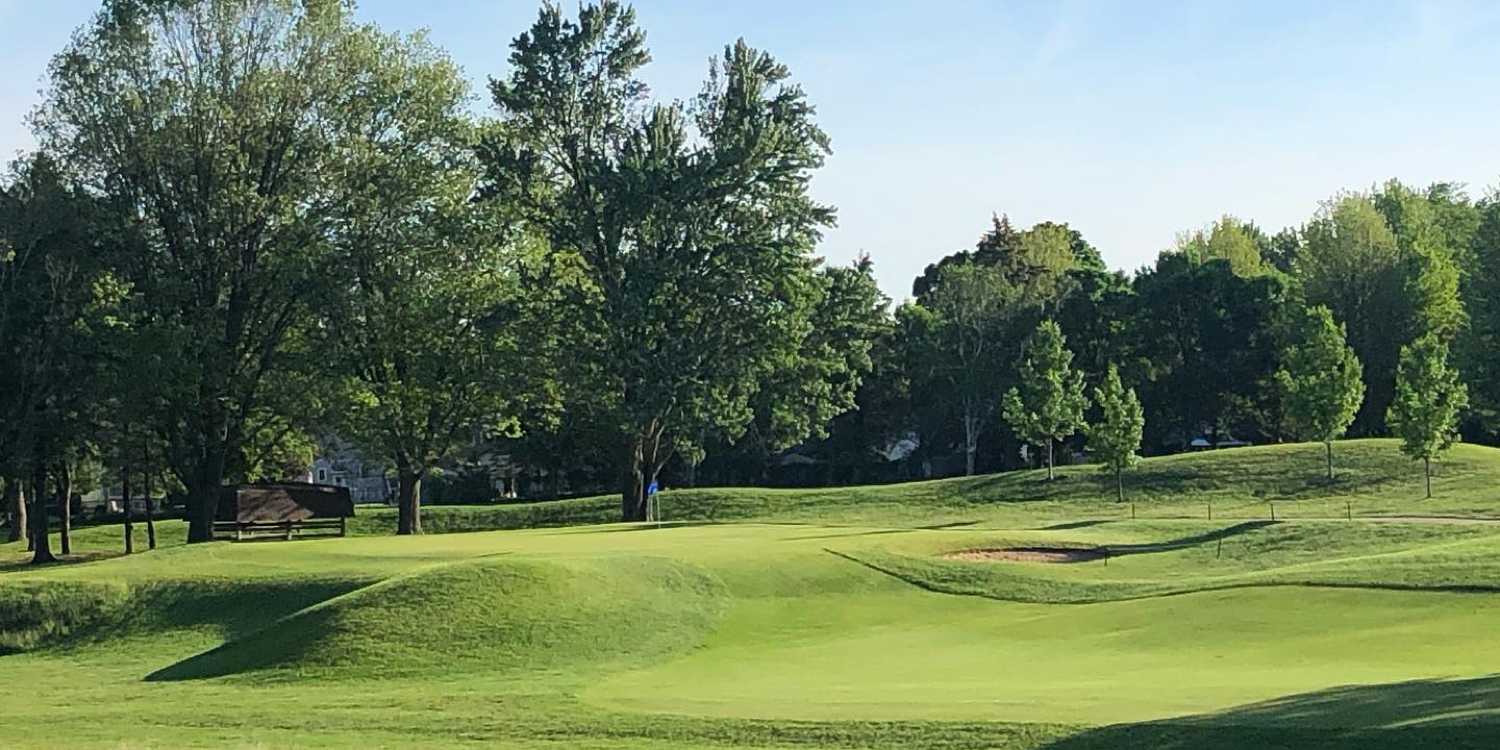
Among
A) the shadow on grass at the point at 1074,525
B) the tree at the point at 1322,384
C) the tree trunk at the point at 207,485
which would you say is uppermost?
the tree at the point at 1322,384

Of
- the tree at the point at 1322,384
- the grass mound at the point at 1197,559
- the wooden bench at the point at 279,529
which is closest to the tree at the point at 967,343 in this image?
the tree at the point at 1322,384

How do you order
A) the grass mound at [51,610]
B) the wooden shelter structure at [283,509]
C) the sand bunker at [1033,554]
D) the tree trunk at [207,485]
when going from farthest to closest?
the tree trunk at [207,485] < the wooden shelter structure at [283,509] < the sand bunker at [1033,554] < the grass mound at [51,610]

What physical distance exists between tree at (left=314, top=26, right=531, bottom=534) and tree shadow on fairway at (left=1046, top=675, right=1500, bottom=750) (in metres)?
42.2

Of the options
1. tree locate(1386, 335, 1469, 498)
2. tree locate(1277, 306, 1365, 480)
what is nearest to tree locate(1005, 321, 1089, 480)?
tree locate(1277, 306, 1365, 480)

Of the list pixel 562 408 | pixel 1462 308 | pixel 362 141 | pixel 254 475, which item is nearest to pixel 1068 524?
pixel 562 408

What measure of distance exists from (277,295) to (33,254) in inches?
319

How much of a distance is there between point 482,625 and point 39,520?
112 ft

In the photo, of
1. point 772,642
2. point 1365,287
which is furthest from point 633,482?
point 1365,287

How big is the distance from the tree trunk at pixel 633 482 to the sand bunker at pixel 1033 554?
2449 cm

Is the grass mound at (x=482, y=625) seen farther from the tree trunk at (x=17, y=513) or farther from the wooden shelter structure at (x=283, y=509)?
the tree trunk at (x=17, y=513)

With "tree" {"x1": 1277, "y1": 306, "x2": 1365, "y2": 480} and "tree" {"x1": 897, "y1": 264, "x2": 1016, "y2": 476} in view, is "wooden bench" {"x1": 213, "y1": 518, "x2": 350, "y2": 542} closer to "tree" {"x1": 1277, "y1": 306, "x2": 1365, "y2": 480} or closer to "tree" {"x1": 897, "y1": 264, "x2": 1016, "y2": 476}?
"tree" {"x1": 1277, "y1": 306, "x2": 1365, "y2": 480}

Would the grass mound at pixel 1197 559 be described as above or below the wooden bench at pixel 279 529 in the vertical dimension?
below

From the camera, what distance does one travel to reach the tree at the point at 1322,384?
58.4 m

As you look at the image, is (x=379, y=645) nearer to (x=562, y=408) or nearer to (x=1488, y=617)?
(x=1488, y=617)
